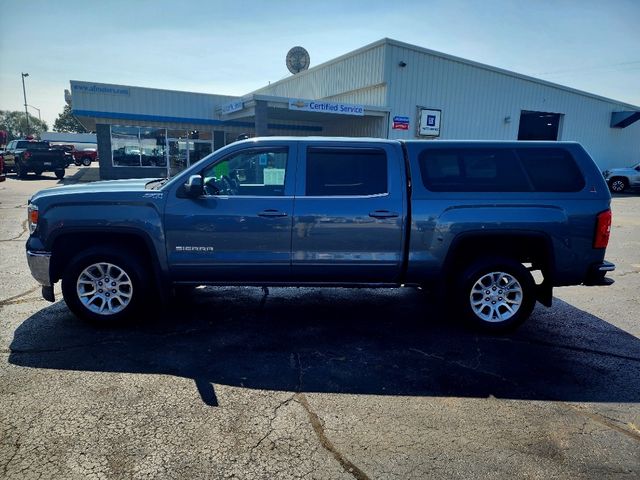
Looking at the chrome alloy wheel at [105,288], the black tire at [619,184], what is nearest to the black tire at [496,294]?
the chrome alloy wheel at [105,288]

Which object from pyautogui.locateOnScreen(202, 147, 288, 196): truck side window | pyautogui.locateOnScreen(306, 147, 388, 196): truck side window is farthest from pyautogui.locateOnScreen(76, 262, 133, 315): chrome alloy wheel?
pyautogui.locateOnScreen(306, 147, 388, 196): truck side window

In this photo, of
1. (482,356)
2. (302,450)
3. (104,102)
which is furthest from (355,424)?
(104,102)

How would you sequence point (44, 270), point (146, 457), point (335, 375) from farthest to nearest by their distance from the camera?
point (44, 270) < point (335, 375) < point (146, 457)

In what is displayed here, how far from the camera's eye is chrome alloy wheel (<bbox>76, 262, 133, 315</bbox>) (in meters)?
4.43

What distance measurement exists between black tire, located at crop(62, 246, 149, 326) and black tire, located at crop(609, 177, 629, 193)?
92.1 ft

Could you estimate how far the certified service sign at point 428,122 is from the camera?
20.5 m

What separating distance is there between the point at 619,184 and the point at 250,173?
2747cm

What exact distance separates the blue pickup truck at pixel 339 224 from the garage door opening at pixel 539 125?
2330 cm

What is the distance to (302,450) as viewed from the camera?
2.64m

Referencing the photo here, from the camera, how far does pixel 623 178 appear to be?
24.3 m

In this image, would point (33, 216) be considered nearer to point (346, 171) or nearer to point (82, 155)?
point (346, 171)

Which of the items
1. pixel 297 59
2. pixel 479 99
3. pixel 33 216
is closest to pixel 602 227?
pixel 33 216

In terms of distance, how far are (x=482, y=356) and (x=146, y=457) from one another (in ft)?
9.82

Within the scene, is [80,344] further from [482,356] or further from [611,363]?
[611,363]
